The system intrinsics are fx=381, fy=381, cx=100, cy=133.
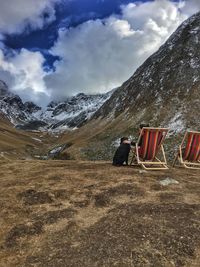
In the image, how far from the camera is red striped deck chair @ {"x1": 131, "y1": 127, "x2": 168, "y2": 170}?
21.0 metres

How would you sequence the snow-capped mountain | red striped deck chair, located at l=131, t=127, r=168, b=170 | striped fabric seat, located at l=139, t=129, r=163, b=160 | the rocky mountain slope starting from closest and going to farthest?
red striped deck chair, located at l=131, t=127, r=168, b=170 < striped fabric seat, located at l=139, t=129, r=163, b=160 < the rocky mountain slope < the snow-capped mountain

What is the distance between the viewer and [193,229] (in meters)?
11.3

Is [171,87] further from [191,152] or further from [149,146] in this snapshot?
[149,146]

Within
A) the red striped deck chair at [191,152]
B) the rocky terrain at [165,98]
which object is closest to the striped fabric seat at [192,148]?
the red striped deck chair at [191,152]

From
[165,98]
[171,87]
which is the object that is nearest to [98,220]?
[165,98]

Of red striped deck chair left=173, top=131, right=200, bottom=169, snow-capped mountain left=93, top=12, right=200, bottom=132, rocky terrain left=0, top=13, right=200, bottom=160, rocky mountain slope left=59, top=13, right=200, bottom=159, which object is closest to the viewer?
red striped deck chair left=173, top=131, right=200, bottom=169

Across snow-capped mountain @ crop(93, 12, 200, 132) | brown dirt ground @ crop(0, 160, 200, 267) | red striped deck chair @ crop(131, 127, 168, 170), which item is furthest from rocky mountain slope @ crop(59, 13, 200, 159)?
brown dirt ground @ crop(0, 160, 200, 267)

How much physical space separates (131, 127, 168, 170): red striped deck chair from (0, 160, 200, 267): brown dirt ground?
343cm

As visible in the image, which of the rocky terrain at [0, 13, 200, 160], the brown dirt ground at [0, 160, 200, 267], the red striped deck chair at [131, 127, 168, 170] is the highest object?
the rocky terrain at [0, 13, 200, 160]

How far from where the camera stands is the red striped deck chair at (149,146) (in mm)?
21031

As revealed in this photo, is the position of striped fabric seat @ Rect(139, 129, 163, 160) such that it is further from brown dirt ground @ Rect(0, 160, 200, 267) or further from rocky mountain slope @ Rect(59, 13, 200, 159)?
rocky mountain slope @ Rect(59, 13, 200, 159)

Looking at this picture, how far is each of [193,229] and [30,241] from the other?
4793 millimetres

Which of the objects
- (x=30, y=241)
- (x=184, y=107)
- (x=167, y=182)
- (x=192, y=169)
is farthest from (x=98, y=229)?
(x=184, y=107)

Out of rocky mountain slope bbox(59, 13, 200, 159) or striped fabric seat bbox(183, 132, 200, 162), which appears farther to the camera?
rocky mountain slope bbox(59, 13, 200, 159)
